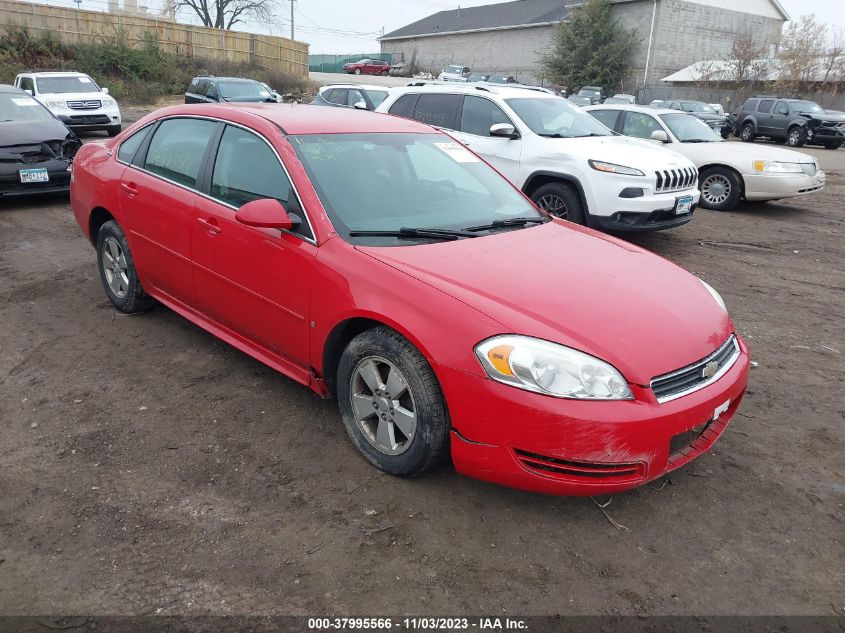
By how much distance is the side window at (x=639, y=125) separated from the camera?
418 inches

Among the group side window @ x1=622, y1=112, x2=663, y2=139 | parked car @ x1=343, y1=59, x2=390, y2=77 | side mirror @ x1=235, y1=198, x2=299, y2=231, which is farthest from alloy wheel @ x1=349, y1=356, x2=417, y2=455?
parked car @ x1=343, y1=59, x2=390, y2=77

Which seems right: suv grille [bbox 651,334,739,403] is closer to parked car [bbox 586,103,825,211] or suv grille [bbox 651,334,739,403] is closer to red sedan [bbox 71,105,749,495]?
red sedan [bbox 71,105,749,495]

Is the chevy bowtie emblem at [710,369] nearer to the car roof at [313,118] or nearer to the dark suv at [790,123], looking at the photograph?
the car roof at [313,118]

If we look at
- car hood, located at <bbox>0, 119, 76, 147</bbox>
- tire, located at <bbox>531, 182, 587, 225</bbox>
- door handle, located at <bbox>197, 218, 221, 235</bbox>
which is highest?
door handle, located at <bbox>197, 218, 221, 235</bbox>

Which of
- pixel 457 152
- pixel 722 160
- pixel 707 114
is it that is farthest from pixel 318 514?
pixel 707 114

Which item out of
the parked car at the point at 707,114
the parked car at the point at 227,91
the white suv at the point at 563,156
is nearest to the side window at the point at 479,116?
the white suv at the point at 563,156

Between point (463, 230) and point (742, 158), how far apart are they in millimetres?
8271

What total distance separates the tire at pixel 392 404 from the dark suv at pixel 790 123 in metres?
25.1

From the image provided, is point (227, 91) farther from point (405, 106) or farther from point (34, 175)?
point (405, 106)

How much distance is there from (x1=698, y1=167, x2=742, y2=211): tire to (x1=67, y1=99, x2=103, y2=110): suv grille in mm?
14749

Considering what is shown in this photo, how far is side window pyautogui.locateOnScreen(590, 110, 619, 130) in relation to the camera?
35.5ft

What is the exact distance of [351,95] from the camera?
14664 mm

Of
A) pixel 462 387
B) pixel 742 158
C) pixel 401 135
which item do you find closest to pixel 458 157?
pixel 401 135

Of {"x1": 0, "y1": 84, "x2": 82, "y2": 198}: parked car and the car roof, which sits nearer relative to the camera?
the car roof
